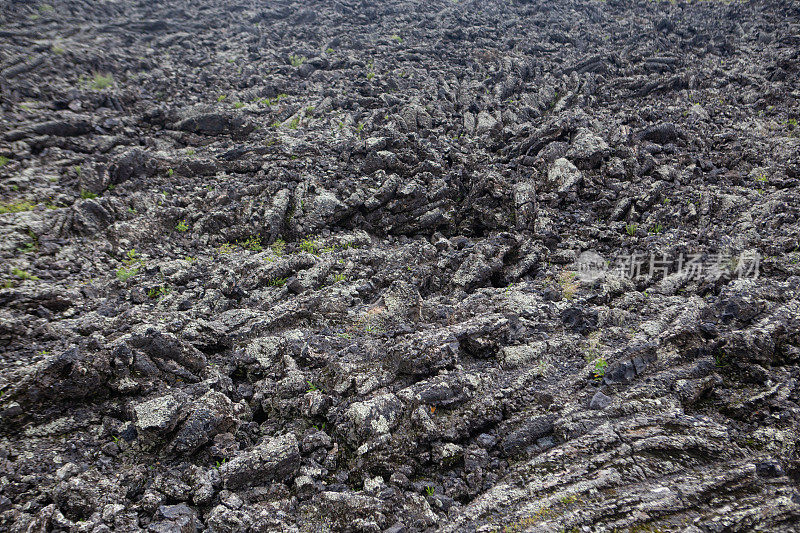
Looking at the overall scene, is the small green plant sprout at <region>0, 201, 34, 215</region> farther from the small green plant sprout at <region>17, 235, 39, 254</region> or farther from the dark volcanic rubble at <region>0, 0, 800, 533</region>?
the small green plant sprout at <region>17, 235, 39, 254</region>

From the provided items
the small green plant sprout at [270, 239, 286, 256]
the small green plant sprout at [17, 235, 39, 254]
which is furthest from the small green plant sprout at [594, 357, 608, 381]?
the small green plant sprout at [17, 235, 39, 254]

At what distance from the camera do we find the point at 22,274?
A: 33.3 ft

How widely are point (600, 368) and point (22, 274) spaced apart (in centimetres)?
1371

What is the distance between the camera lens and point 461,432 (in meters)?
7.64

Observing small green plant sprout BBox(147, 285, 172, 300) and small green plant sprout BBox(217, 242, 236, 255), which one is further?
small green plant sprout BBox(217, 242, 236, 255)

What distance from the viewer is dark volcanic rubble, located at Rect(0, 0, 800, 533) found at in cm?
664

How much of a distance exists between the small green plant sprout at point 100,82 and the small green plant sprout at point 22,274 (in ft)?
39.4

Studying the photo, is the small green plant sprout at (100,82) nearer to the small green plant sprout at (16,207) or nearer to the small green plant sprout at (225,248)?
the small green plant sprout at (16,207)

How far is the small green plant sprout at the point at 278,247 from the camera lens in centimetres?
1280

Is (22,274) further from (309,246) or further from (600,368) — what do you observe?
(600,368)

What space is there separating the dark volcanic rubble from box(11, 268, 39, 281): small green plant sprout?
10cm

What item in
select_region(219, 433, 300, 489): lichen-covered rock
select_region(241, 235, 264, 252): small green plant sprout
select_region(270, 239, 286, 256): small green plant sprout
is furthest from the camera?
select_region(241, 235, 264, 252): small green plant sprout

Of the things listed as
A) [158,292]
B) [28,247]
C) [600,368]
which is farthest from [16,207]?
[600,368]

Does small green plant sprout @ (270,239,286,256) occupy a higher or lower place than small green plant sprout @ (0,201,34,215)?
lower
